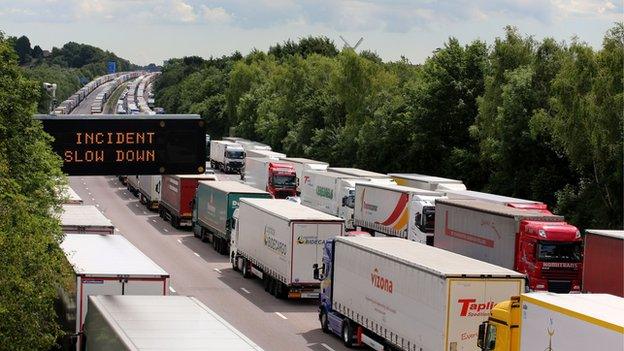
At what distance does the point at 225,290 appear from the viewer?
46.3 m

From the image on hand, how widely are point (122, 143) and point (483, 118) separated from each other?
54.5 m

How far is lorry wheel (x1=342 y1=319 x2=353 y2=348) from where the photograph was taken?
34281 millimetres

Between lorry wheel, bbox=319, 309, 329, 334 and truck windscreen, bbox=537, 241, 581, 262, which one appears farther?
truck windscreen, bbox=537, 241, 581, 262

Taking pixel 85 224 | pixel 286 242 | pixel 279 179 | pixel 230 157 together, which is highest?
pixel 85 224

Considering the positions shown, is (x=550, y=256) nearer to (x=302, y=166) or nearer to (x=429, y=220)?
(x=429, y=220)

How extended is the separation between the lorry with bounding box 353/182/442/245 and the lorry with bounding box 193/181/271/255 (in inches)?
203

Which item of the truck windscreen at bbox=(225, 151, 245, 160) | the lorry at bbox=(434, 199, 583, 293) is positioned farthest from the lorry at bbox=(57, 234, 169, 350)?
the truck windscreen at bbox=(225, 151, 245, 160)

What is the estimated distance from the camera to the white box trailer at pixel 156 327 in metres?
19.4

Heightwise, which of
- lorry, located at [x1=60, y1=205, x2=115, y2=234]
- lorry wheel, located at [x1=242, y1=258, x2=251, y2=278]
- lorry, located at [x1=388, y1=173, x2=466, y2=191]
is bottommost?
lorry wheel, located at [x1=242, y1=258, x2=251, y2=278]

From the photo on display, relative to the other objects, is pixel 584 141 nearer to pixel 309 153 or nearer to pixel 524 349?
pixel 524 349

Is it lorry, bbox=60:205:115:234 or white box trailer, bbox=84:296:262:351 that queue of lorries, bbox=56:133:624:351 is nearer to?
white box trailer, bbox=84:296:262:351

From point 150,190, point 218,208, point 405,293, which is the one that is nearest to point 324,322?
point 405,293

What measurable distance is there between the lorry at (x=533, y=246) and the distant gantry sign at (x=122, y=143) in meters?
18.0

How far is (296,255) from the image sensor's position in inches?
1624
